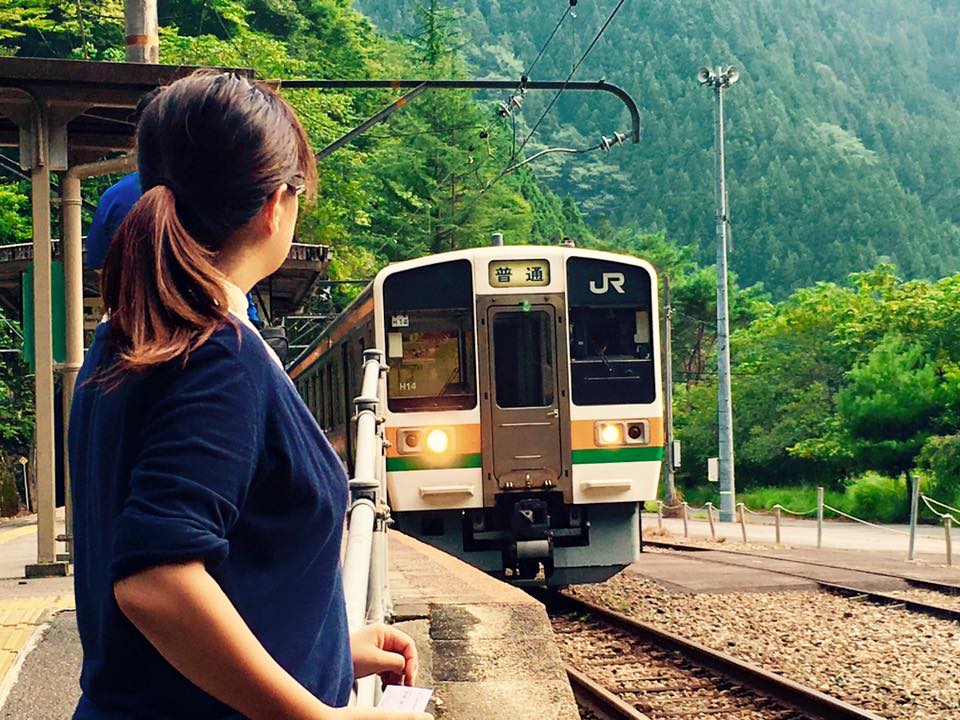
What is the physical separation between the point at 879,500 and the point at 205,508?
3577cm

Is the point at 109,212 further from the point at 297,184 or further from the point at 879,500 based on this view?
the point at 879,500

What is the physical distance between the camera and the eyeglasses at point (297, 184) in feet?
5.56

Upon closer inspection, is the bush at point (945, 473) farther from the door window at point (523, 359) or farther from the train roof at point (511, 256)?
the door window at point (523, 359)

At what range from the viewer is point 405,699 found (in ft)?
5.56

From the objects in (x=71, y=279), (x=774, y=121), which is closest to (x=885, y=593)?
(x=71, y=279)

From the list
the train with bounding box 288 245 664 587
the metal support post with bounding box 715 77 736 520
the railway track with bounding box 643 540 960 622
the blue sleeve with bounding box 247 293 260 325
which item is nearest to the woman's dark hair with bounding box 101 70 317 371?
the blue sleeve with bounding box 247 293 260 325

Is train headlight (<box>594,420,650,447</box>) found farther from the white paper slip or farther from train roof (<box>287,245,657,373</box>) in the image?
the white paper slip

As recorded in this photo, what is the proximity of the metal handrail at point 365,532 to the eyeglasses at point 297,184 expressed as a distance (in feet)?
1.98

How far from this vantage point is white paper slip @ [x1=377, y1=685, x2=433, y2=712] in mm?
1669

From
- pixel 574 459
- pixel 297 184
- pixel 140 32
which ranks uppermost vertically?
pixel 140 32

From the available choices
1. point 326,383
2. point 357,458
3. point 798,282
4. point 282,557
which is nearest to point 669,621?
point 326,383

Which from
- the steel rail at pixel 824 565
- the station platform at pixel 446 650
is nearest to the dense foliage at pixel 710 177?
the station platform at pixel 446 650

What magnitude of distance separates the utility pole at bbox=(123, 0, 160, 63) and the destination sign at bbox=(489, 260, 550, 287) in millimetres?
3545

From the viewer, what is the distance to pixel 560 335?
11.0 metres
